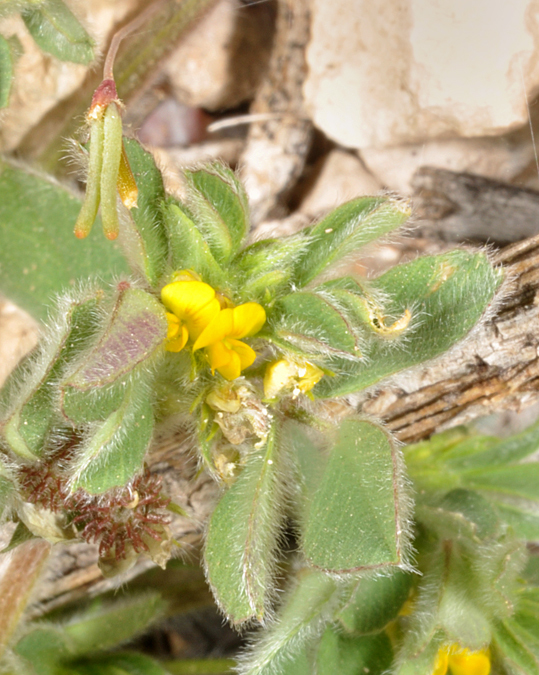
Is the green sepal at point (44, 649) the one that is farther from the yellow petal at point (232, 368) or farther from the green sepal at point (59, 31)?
the green sepal at point (59, 31)

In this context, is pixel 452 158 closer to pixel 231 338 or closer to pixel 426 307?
pixel 426 307

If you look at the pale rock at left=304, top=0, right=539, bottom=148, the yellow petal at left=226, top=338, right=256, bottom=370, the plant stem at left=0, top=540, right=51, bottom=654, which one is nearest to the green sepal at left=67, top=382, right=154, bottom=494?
the yellow petal at left=226, top=338, right=256, bottom=370

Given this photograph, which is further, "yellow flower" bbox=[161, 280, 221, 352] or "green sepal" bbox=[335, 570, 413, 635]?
"green sepal" bbox=[335, 570, 413, 635]

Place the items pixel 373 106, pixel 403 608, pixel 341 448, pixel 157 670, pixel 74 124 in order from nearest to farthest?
pixel 341 448, pixel 403 608, pixel 157 670, pixel 74 124, pixel 373 106

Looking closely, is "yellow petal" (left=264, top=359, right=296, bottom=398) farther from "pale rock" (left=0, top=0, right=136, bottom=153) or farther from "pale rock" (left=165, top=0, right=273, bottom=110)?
"pale rock" (left=165, top=0, right=273, bottom=110)

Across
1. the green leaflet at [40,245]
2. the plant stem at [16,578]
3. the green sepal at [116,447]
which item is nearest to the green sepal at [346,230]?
the green sepal at [116,447]

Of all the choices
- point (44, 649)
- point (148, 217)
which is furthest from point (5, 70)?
point (44, 649)

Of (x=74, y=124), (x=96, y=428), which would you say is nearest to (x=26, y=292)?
(x=74, y=124)

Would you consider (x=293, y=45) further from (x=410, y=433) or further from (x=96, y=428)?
(x=96, y=428)
